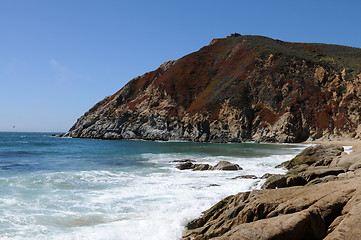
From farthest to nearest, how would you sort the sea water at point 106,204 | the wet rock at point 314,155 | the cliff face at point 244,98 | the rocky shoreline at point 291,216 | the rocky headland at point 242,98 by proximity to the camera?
the cliff face at point 244,98 → the rocky headland at point 242,98 → the wet rock at point 314,155 → the sea water at point 106,204 → the rocky shoreline at point 291,216

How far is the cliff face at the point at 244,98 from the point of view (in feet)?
234

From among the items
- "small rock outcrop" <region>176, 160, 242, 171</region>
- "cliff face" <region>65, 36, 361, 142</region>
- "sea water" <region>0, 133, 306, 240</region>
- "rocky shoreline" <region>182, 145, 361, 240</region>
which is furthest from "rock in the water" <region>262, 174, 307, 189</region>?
"cliff face" <region>65, 36, 361, 142</region>

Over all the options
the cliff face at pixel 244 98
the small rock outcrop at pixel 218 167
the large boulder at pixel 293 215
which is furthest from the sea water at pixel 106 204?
the cliff face at pixel 244 98

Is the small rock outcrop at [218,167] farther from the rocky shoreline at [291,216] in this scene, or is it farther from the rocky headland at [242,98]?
the rocky headland at [242,98]

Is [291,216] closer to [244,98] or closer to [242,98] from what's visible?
[242,98]

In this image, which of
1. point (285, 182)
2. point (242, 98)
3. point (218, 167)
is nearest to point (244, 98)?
point (242, 98)

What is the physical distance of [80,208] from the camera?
500 inches

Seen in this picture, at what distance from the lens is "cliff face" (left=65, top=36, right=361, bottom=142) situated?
7125 centimetres

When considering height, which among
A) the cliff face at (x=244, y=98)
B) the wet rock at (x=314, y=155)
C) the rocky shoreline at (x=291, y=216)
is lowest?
the wet rock at (x=314, y=155)

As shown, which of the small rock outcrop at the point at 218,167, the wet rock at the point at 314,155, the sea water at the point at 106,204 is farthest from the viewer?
the small rock outcrop at the point at 218,167

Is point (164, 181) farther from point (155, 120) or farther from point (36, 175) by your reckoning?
point (155, 120)

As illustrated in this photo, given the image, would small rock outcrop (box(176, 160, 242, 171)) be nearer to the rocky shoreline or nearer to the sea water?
the sea water

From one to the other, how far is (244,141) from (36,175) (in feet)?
193

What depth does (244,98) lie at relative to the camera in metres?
83.4
